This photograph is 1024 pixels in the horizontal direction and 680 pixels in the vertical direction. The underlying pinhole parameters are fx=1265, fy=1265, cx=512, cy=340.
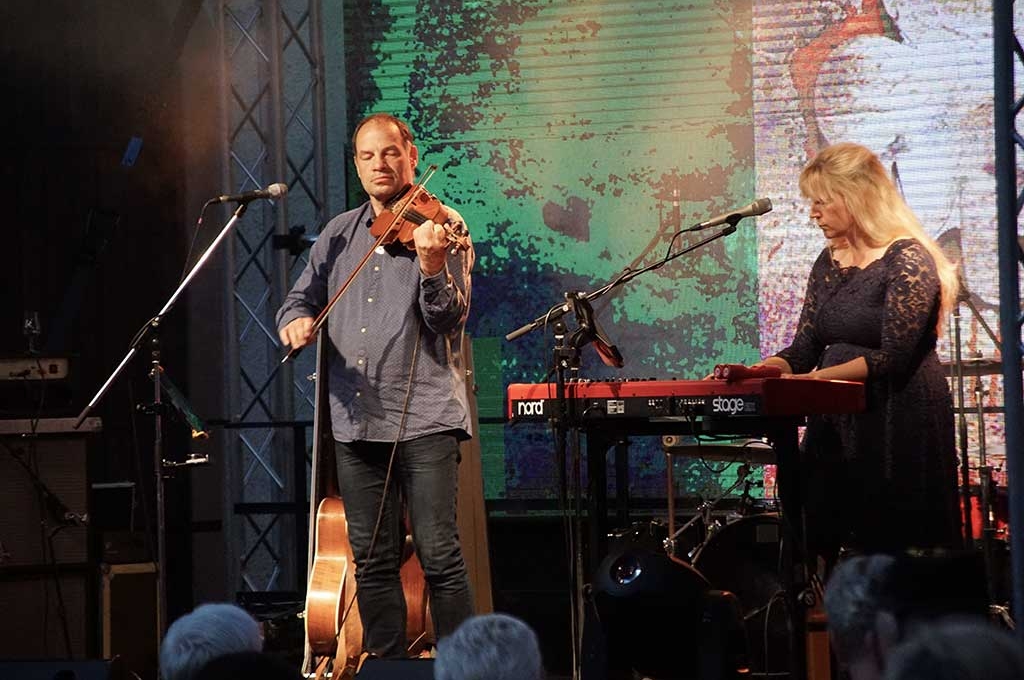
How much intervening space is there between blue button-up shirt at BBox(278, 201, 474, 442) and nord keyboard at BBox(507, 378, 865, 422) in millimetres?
221

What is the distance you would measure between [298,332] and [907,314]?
1653 mm

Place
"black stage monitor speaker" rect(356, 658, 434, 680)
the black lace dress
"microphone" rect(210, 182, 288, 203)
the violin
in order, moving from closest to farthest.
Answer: "black stage monitor speaker" rect(356, 658, 434, 680)
the violin
the black lace dress
"microphone" rect(210, 182, 288, 203)

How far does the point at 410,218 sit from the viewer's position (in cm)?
340

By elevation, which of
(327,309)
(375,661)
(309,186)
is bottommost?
(375,661)

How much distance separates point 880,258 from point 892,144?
3105 mm

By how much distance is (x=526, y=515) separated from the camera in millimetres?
6914

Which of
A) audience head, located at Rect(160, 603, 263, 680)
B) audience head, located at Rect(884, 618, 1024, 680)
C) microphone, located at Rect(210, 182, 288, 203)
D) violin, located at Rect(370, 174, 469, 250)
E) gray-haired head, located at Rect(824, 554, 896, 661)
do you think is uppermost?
microphone, located at Rect(210, 182, 288, 203)

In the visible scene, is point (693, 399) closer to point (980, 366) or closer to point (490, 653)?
point (490, 653)

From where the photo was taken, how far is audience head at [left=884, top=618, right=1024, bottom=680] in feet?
4.13

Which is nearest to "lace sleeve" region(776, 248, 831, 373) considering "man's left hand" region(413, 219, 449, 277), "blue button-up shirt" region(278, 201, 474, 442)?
"blue button-up shirt" region(278, 201, 474, 442)

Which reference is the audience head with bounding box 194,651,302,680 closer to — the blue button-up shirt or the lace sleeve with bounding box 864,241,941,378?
the blue button-up shirt

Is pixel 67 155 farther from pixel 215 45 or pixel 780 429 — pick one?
pixel 780 429

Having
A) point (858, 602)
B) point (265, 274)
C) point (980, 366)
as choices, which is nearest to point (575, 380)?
point (858, 602)


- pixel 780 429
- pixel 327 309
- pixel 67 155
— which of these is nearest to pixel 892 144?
pixel 780 429
